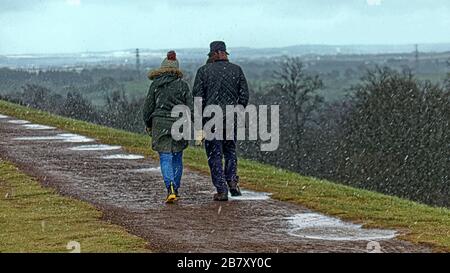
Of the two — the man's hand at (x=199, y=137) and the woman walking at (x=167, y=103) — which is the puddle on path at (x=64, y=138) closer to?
the woman walking at (x=167, y=103)

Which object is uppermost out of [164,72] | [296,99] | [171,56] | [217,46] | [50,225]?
[217,46]

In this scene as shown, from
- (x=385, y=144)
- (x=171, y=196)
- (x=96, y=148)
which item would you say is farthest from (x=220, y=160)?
(x=385, y=144)

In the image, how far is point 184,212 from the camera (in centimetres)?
1266

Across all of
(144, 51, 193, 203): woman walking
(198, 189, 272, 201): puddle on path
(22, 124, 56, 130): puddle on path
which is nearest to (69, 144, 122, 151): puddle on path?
(22, 124, 56, 130): puddle on path

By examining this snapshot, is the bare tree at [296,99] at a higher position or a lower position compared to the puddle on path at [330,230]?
lower

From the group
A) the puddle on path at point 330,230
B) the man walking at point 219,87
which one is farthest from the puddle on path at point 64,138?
the puddle on path at point 330,230

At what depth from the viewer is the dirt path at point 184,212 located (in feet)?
34.5

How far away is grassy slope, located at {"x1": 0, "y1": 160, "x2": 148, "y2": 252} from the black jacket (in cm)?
207

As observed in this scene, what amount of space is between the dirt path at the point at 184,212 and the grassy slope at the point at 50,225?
27cm

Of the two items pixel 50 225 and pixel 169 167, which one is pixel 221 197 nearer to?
pixel 169 167

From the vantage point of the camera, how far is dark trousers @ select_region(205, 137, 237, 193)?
13391mm

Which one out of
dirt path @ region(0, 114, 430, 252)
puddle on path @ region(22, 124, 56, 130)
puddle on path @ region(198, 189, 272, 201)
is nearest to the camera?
dirt path @ region(0, 114, 430, 252)

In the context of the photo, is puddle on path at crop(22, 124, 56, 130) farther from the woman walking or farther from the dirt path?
the woman walking

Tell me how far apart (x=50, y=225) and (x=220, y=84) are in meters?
3.01
